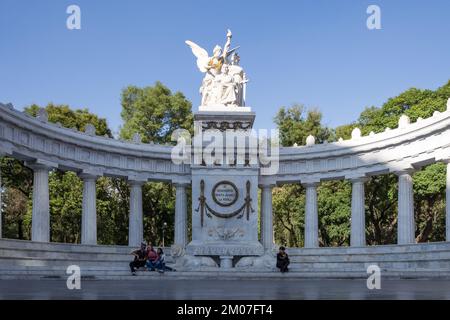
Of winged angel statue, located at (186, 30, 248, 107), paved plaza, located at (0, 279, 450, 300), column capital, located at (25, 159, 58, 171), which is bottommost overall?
paved plaza, located at (0, 279, 450, 300)

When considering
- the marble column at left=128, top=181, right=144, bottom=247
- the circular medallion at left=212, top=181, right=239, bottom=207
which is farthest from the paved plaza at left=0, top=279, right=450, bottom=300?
the marble column at left=128, top=181, right=144, bottom=247

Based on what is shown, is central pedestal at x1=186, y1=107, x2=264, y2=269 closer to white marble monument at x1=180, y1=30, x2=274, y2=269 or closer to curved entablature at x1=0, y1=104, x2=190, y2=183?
white marble monument at x1=180, y1=30, x2=274, y2=269

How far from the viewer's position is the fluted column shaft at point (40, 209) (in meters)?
63.8

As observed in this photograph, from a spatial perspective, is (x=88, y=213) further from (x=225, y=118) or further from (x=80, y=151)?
(x=225, y=118)

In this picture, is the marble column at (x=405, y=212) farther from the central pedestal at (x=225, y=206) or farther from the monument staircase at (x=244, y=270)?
the central pedestal at (x=225, y=206)

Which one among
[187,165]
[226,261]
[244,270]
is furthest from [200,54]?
[244,270]

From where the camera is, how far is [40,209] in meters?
64.4

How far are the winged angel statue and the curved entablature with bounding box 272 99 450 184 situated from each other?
12.8 meters

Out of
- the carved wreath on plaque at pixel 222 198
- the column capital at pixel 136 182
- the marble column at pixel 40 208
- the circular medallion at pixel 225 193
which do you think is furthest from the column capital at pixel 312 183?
the marble column at pixel 40 208

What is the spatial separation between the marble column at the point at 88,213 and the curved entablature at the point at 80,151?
126cm

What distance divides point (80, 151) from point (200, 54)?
52.2 ft

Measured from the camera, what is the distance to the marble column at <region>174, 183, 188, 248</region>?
71688 mm

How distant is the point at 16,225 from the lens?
102312 mm

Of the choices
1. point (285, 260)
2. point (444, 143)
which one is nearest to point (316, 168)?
point (444, 143)
